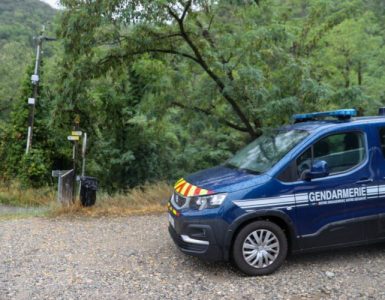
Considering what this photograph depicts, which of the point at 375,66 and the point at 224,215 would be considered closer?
the point at 224,215

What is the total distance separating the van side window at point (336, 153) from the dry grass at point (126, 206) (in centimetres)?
400

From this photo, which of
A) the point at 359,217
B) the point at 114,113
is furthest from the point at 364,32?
the point at 359,217

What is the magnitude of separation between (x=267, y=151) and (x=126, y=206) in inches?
167

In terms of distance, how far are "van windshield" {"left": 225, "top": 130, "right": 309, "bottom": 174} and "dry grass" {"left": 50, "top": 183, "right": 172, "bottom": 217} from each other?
3062mm

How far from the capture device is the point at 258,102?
30.8ft

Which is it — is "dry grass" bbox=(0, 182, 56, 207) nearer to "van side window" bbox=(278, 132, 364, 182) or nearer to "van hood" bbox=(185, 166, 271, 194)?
"van hood" bbox=(185, 166, 271, 194)

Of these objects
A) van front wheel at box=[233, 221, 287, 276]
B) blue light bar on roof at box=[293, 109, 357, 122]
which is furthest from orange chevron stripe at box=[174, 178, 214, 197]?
blue light bar on roof at box=[293, 109, 357, 122]

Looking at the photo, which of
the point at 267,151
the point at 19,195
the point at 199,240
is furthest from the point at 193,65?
the point at 19,195

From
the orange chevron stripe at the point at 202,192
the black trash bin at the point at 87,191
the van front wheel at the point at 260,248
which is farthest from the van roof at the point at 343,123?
the black trash bin at the point at 87,191

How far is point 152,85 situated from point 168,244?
15.3ft

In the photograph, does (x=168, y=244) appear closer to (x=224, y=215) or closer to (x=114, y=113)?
(x=224, y=215)

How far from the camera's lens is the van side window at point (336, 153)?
517 centimetres

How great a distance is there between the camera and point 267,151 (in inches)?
223

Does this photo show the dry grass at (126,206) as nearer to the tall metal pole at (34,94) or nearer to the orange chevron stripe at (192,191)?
the orange chevron stripe at (192,191)
